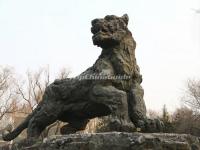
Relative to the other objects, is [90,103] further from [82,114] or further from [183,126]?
[183,126]

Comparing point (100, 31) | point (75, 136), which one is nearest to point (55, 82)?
point (100, 31)

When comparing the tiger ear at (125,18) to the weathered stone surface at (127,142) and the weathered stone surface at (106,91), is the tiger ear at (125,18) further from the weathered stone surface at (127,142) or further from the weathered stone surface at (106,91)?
the weathered stone surface at (127,142)

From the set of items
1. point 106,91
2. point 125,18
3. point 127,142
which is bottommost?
point 127,142

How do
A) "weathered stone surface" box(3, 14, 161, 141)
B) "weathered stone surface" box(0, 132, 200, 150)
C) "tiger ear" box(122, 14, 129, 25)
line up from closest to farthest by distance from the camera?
"weathered stone surface" box(0, 132, 200, 150) → "weathered stone surface" box(3, 14, 161, 141) → "tiger ear" box(122, 14, 129, 25)

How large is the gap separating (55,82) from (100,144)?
178cm

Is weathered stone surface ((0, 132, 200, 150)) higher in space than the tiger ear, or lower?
lower

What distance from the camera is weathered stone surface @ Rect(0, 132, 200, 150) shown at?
4.11 meters

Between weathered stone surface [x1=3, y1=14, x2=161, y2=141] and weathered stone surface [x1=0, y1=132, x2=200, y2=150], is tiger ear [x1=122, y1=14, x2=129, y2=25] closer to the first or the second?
weathered stone surface [x1=3, y1=14, x2=161, y2=141]

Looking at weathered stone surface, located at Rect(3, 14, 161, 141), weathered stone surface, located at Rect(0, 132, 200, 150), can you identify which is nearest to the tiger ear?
weathered stone surface, located at Rect(3, 14, 161, 141)

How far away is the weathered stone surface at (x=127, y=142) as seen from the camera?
4109 millimetres

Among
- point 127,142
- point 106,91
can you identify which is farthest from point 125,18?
point 127,142

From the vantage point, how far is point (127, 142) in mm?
4129

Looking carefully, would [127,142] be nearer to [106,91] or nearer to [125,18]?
[106,91]

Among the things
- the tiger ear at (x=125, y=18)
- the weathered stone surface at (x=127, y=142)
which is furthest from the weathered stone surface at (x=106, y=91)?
the weathered stone surface at (x=127, y=142)
